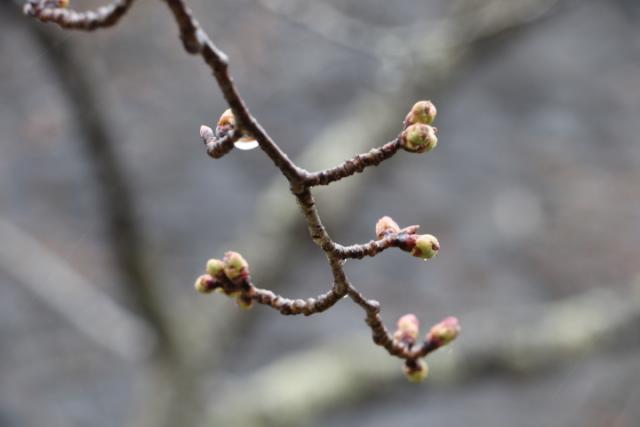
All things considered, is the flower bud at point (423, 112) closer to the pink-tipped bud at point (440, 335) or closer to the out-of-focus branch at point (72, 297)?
the pink-tipped bud at point (440, 335)

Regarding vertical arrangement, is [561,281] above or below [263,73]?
below

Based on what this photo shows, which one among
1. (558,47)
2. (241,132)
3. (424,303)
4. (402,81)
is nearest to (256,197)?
(424,303)

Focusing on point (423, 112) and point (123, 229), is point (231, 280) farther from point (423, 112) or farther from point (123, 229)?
point (123, 229)

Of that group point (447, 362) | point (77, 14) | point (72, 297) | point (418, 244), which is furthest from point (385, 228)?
point (72, 297)

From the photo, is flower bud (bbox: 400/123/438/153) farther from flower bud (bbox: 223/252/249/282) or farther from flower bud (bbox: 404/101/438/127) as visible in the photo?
flower bud (bbox: 223/252/249/282)

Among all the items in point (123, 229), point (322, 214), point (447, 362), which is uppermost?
point (322, 214)

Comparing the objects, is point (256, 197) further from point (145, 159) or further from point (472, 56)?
point (472, 56)
